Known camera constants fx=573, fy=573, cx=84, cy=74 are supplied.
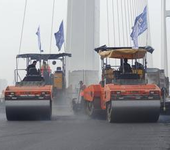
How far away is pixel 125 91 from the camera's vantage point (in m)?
16.5

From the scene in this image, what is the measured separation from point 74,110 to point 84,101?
2.63 ft

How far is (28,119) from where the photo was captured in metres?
18.6

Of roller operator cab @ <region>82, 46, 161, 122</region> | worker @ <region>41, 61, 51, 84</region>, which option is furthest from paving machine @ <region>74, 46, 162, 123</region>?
worker @ <region>41, 61, 51, 84</region>

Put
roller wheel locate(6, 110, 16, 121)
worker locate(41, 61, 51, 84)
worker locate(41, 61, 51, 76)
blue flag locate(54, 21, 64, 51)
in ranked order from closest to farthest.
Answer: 1. roller wheel locate(6, 110, 16, 121)
2. worker locate(41, 61, 51, 84)
3. worker locate(41, 61, 51, 76)
4. blue flag locate(54, 21, 64, 51)

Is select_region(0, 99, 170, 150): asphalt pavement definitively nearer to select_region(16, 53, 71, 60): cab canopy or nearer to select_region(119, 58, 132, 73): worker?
select_region(119, 58, 132, 73): worker

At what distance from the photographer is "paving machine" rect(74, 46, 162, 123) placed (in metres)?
16.4

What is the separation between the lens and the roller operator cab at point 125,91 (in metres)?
16.4

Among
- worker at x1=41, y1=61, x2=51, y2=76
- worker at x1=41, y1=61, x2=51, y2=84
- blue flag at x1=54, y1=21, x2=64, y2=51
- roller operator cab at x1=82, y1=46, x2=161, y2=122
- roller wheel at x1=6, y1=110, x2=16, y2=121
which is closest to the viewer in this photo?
roller operator cab at x1=82, y1=46, x2=161, y2=122

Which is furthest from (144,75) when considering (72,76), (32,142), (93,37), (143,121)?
(93,37)

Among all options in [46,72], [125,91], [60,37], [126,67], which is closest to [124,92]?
[125,91]

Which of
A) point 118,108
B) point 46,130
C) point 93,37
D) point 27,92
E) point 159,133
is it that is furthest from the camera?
point 93,37

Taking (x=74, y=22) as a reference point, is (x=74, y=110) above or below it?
below

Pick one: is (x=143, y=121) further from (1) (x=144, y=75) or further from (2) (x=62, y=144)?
(2) (x=62, y=144)

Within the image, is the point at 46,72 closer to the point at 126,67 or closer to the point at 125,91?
the point at 126,67
